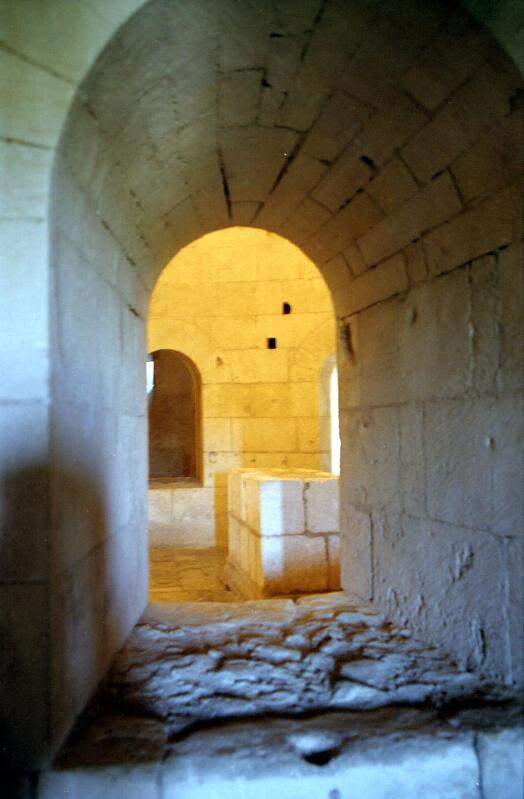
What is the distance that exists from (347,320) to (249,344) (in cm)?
534

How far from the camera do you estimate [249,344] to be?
8508mm

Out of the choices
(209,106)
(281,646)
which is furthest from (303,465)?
(209,106)

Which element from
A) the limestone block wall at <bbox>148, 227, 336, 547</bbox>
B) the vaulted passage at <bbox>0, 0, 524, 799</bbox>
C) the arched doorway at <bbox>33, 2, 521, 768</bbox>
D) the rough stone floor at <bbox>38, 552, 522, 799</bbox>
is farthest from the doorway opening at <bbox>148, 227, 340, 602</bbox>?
the rough stone floor at <bbox>38, 552, 522, 799</bbox>

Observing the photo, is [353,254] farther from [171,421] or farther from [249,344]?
[171,421]

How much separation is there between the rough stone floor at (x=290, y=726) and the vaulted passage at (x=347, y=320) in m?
0.01

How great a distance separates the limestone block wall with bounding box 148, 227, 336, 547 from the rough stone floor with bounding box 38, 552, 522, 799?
6.01 metres

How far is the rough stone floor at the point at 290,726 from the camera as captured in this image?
1.53m

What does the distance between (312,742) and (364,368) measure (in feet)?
6.06

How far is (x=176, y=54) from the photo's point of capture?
183 cm

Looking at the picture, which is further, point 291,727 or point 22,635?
point 291,727

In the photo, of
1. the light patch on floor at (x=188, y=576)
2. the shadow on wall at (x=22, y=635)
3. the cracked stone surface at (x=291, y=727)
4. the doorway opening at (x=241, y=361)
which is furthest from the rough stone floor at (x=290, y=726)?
the doorway opening at (x=241, y=361)

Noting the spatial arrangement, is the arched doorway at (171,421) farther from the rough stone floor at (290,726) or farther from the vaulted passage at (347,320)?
the rough stone floor at (290,726)

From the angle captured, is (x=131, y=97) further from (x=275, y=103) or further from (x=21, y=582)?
(x=21, y=582)

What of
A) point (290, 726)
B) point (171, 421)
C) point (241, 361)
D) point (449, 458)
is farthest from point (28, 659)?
point (171, 421)
